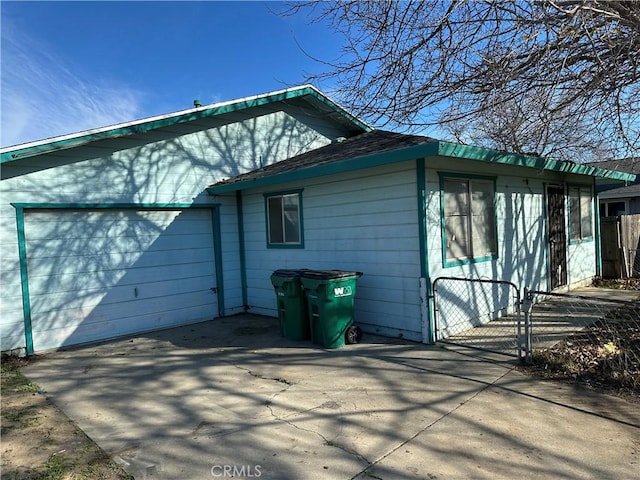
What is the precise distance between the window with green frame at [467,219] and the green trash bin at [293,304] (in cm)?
228

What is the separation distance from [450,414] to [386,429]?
2.18 feet

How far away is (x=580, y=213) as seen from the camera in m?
10.6

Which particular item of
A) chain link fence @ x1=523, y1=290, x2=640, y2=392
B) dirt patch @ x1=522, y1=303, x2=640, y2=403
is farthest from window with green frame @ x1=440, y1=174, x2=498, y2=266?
dirt patch @ x1=522, y1=303, x2=640, y2=403

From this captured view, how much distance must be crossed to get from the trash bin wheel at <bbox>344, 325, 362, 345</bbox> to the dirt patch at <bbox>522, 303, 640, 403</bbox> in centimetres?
233

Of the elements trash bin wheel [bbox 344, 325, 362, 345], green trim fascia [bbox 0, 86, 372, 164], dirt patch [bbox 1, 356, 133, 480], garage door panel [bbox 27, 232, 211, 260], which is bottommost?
dirt patch [bbox 1, 356, 133, 480]

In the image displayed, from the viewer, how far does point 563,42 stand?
5.44m

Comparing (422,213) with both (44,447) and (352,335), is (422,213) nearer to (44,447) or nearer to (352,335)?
(352,335)

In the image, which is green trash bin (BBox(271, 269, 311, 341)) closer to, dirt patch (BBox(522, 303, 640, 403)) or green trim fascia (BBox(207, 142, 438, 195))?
green trim fascia (BBox(207, 142, 438, 195))

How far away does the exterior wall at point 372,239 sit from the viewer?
6266 millimetres

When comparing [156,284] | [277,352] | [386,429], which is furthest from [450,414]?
[156,284]

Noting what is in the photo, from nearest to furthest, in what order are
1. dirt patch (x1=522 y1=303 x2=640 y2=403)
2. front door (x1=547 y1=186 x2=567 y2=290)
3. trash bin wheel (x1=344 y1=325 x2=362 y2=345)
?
dirt patch (x1=522 y1=303 x2=640 y2=403) < trash bin wheel (x1=344 y1=325 x2=362 y2=345) < front door (x1=547 y1=186 x2=567 y2=290)

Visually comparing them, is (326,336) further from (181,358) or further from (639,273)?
(639,273)

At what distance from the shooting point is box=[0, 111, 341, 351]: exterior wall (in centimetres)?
661

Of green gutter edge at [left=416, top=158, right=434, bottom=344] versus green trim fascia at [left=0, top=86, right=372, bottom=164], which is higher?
green trim fascia at [left=0, top=86, right=372, bottom=164]
